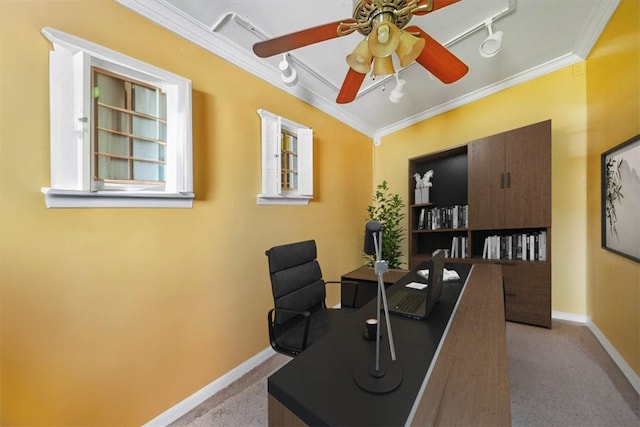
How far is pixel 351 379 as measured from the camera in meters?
0.70

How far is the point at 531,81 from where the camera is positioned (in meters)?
2.75

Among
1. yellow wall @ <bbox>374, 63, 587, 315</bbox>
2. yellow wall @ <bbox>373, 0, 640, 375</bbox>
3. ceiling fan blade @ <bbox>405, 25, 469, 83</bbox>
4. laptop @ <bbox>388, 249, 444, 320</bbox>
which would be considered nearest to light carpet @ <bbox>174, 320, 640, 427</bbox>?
yellow wall @ <bbox>373, 0, 640, 375</bbox>

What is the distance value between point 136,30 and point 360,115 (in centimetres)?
268

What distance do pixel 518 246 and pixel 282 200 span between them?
2641 millimetres

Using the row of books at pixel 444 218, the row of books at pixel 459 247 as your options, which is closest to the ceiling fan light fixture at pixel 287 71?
the row of books at pixel 444 218

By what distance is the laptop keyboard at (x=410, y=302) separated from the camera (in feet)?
3.87

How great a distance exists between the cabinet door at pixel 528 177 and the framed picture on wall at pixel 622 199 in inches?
15.2

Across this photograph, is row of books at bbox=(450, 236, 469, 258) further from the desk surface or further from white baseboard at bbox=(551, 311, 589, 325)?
the desk surface

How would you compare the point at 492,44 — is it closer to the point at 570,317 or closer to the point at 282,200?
the point at 282,200

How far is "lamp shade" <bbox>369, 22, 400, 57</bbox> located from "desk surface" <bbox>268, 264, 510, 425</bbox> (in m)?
1.22

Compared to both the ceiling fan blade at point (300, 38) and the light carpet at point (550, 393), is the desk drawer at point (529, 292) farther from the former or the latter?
the ceiling fan blade at point (300, 38)

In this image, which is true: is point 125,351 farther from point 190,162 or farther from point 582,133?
point 582,133

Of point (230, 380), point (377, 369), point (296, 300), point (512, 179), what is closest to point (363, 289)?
point (296, 300)

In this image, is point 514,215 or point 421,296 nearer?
point 421,296
